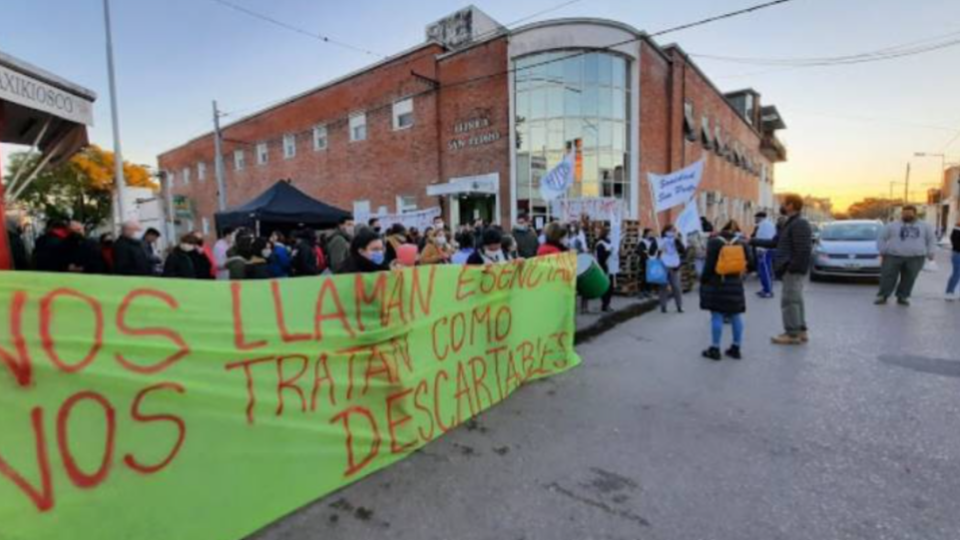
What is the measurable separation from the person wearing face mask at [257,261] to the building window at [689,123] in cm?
2055

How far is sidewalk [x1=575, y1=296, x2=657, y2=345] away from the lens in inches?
285

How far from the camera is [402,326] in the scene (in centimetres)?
350

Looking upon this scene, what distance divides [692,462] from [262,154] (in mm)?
31286

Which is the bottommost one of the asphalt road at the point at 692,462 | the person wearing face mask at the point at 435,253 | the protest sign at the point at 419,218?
the asphalt road at the point at 692,462

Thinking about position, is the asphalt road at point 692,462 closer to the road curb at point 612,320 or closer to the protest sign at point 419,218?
the road curb at point 612,320

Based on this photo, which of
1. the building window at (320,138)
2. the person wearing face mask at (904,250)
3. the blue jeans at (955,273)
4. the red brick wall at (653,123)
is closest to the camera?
the person wearing face mask at (904,250)

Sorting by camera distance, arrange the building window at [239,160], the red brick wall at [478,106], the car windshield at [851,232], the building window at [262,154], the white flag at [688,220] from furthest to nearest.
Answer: the building window at [239,160]
the building window at [262,154]
the red brick wall at [478,106]
the car windshield at [851,232]
the white flag at [688,220]

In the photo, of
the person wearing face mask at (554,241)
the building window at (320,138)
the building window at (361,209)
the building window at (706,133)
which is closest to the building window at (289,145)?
the building window at (320,138)

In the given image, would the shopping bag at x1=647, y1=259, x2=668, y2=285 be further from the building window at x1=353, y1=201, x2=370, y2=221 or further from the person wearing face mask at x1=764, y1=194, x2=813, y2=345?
the building window at x1=353, y1=201, x2=370, y2=221

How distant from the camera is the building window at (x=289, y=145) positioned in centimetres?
2710

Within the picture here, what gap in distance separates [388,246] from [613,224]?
504 centimetres

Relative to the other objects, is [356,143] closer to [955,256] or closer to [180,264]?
[180,264]

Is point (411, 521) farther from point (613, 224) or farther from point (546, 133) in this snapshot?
point (546, 133)

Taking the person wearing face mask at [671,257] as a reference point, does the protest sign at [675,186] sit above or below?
above
